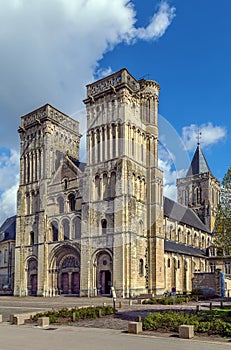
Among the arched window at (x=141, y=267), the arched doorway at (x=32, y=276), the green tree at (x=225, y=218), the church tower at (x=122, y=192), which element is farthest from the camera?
the arched doorway at (x=32, y=276)

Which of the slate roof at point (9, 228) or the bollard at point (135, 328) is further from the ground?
the slate roof at point (9, 228)

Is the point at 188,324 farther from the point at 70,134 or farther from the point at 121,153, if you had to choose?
the point at 70,134

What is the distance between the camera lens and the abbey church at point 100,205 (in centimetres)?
4878

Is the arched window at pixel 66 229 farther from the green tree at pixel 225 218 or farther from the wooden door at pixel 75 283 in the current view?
the green tree at pixel 225 218

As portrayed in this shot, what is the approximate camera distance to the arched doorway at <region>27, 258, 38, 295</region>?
56.6m

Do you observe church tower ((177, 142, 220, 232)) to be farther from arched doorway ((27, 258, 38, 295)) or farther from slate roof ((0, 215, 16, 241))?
arched doorway ((27, 258, 38, 295))

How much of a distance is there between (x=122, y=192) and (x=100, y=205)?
384 centimetres

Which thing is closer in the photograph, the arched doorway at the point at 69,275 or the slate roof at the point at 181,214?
the arched doorway at the point at 69,275

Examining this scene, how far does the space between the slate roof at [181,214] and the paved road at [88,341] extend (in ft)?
147

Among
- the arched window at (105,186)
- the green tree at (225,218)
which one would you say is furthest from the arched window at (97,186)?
the green tree at (225,218)

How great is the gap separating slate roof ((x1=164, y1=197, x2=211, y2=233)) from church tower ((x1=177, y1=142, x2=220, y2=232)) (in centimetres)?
231

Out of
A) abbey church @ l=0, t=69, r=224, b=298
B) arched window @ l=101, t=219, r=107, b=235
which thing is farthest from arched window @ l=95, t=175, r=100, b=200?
arched window @ l=101, t=219, r=107, b=235

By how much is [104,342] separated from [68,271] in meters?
38.7

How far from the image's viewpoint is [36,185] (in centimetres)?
5891
